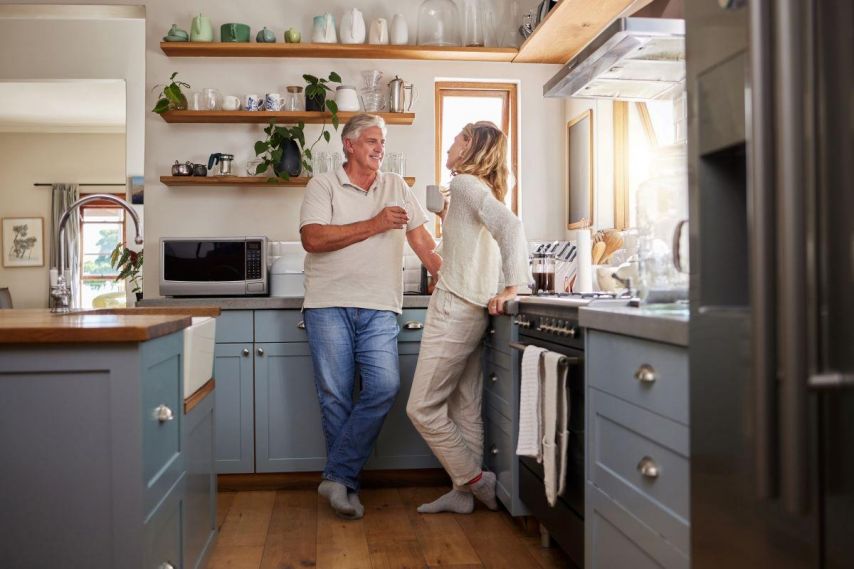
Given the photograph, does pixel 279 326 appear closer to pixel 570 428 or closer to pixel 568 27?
pixel 570 428

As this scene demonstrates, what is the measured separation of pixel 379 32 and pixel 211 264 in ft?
4.76

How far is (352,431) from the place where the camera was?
10.5ft

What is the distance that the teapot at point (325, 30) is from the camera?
409cm

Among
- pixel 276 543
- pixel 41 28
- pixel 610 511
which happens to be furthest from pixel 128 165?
pixel 610 511

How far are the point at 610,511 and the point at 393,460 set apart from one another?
1.81m

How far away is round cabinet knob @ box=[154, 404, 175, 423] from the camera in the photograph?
5.76 feet

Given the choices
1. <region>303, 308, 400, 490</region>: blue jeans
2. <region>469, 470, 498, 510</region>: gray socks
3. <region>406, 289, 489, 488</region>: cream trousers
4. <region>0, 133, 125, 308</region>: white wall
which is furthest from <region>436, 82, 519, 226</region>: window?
<region>0, 133, 125, 308</region>: white wall

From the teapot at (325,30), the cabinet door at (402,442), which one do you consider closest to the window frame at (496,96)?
the teapot at (325,30)

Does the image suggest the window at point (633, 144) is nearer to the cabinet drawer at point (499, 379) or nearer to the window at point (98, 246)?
the cabinet drawer at point (499, 379)

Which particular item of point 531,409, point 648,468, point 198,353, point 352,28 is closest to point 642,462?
point 648,468

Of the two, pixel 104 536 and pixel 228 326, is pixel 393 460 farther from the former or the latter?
pixel 104 536

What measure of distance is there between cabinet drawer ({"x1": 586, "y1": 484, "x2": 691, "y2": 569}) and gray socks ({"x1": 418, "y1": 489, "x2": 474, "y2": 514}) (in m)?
1.04

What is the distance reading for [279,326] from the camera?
357 cm

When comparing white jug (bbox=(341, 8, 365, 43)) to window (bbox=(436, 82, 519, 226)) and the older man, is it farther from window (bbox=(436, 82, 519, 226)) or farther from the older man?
the older man
